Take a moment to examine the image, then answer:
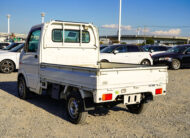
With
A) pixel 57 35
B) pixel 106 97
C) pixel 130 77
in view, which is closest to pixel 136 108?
pixel 130 77

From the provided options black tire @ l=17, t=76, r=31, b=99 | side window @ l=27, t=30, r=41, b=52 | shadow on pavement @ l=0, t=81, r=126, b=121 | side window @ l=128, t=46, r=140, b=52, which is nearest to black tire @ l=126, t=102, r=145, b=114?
shadow on pavement @ l=0, t=81, r=126, b=121

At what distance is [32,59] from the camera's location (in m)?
6.77

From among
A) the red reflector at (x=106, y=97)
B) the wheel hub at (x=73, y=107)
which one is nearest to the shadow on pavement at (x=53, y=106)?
the wheel hub at (x=73, y=107)

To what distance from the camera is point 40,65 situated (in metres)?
6.30

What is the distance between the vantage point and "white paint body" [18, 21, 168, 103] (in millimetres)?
4645

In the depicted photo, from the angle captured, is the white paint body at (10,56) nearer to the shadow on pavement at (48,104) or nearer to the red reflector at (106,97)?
the shadow on pavement at (48,104)

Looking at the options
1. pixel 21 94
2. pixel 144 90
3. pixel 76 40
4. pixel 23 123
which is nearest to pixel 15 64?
pixel 21 94

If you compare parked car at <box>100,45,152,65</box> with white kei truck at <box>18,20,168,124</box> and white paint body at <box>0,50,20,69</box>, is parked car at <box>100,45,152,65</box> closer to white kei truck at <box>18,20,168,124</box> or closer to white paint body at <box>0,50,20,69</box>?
white paint body at <box>0,50,20,69</box>

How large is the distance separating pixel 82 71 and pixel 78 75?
14cm

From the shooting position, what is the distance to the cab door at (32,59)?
655cm

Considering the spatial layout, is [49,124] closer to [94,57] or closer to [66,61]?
[66,61]

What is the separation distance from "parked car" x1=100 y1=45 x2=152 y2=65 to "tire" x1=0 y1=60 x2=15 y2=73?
4886 millimetres

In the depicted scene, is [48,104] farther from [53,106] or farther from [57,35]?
[57,35]

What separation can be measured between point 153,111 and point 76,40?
2.82 meters
